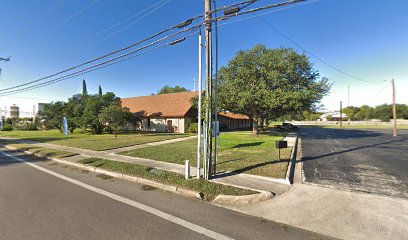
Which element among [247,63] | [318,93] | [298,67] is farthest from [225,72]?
[318,93]

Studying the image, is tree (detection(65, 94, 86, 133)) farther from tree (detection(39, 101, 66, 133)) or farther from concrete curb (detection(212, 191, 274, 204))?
concrete curb (detection(212, 191, 274, 204))

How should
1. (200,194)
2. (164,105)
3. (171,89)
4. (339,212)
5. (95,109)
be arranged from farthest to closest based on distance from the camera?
(171,89), (164,105), (95,109), (200,194), (339,212)

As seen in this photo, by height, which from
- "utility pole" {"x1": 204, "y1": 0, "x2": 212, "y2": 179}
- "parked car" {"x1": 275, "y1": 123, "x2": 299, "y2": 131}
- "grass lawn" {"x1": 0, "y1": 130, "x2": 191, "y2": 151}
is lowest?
"grass lawn" {"x1": 0, "y1": 130, "x2": 191, "y2": 151}

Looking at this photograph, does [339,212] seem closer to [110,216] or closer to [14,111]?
[110,216]

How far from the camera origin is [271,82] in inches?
725

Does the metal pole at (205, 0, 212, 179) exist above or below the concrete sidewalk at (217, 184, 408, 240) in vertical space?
above

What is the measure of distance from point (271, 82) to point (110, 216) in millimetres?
17377

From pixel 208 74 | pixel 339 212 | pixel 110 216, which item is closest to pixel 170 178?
pixel 110 216

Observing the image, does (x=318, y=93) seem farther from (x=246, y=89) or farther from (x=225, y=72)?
(x=225, y=72)

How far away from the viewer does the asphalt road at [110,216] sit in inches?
137

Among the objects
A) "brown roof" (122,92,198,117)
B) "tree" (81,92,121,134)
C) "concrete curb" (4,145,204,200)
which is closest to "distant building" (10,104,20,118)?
"brown roof" (122,92,198,117)

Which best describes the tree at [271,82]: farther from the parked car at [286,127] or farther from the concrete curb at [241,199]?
the parked car at [286,127]

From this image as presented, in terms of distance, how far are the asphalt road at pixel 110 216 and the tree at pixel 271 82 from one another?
13996 millimetres

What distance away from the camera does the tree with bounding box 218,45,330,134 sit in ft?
56.7
